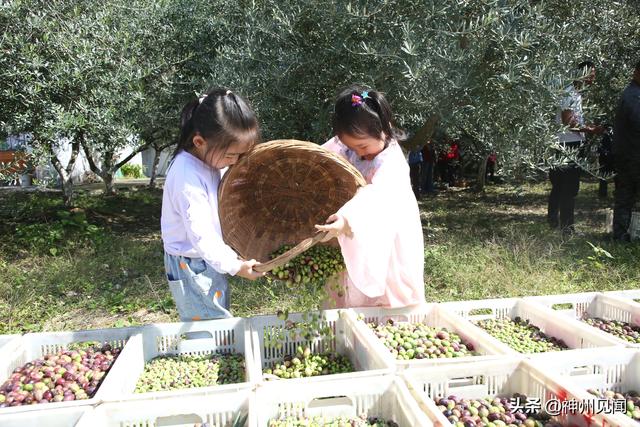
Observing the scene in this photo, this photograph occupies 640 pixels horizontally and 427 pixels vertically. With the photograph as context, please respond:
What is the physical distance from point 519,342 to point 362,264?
856 mm

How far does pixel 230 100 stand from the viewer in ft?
8.01

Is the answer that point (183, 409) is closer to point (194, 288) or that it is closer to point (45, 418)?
point (45, 418)

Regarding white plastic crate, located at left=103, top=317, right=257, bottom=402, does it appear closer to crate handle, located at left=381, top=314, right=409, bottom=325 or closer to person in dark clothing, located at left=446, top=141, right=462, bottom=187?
crate handle, located at left=381, top=314, right=409, bottom=325

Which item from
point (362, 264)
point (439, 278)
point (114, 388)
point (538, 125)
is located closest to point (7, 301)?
point (114, 388)

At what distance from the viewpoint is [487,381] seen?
2062 mm

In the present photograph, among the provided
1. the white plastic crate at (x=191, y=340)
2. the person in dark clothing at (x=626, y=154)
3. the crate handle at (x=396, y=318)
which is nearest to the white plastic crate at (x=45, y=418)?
the white plastic crate at (x=191, y=340)

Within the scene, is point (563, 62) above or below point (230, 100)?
above

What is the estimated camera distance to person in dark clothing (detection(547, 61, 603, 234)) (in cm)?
532

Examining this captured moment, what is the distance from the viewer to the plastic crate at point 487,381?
1.91 m

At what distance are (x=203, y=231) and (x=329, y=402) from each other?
957mm

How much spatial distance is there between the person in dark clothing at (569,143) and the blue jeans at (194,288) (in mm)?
4034

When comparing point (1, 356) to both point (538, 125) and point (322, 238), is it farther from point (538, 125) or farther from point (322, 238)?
point (538, 125)

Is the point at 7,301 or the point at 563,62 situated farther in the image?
the point at 563,62

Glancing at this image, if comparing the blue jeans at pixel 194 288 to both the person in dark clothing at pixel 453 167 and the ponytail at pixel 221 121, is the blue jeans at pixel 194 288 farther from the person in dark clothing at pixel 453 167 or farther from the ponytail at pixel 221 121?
the person in dark clothing at pixel 453 167
